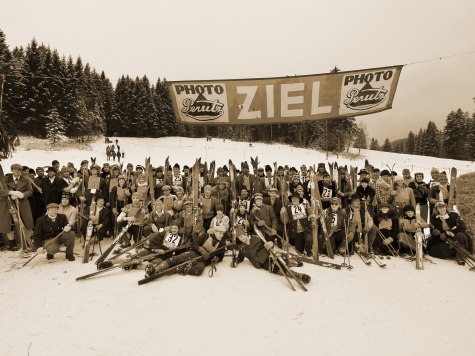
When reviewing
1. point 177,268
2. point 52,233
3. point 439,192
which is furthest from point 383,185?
point 52,233

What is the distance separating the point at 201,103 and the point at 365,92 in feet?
14.2

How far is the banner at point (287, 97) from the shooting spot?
7348 mm

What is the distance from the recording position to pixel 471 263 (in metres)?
6.82

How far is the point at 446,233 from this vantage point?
7.12m

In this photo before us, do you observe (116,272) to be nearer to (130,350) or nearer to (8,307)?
(8,307)

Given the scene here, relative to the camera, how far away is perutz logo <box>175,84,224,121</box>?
7.57 meters

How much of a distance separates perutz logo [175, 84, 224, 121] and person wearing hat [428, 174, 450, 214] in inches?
257

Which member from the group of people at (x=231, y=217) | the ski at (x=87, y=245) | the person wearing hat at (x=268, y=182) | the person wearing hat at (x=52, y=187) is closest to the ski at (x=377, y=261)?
the group of people at (x=231, y=217)

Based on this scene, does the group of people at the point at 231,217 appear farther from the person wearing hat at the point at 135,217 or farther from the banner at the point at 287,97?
the banner at the point at 287,97

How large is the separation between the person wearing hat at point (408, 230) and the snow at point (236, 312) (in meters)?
0.79

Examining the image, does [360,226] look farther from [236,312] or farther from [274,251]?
[236,312]

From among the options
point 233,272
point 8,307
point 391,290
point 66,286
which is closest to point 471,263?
point 391,290

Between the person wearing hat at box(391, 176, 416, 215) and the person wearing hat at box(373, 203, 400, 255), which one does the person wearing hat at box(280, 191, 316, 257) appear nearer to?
the person wearing hat at box(373, 203, 400, 255)

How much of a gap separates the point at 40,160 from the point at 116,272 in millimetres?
22170
